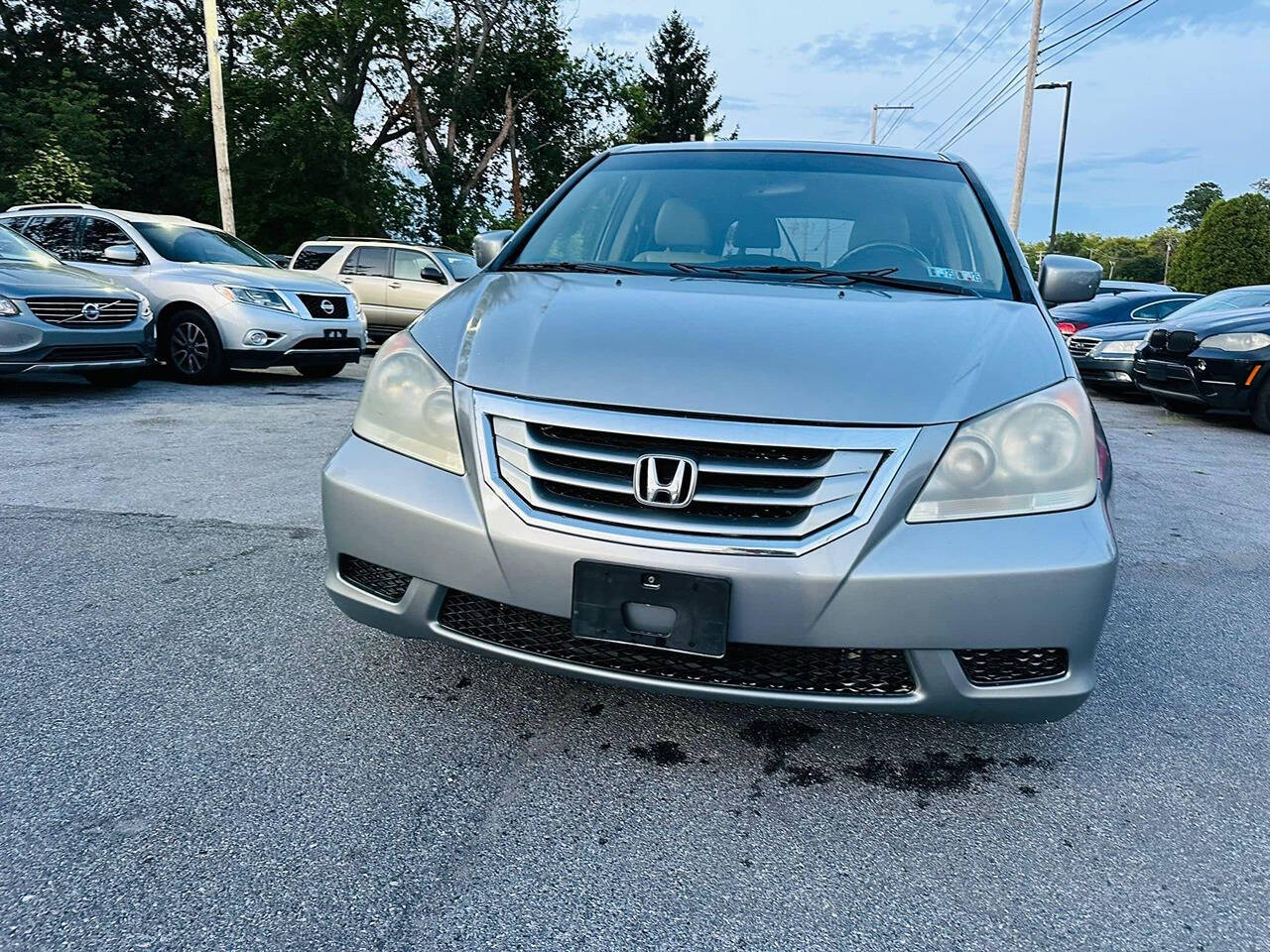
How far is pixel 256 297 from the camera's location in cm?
848

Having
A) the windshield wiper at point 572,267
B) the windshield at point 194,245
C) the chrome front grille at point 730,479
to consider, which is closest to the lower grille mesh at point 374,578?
the chrome front grille at point 730,479

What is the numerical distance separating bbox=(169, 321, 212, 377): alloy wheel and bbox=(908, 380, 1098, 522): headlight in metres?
7.99

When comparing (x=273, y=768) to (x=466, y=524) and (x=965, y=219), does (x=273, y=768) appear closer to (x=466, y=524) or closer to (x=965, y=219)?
(x=466, y=524)

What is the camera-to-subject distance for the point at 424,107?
88.4 feet

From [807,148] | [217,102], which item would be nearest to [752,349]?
[807,148]

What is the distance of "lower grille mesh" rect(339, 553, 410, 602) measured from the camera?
7.13 feet

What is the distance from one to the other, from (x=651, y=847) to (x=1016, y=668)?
86 cm

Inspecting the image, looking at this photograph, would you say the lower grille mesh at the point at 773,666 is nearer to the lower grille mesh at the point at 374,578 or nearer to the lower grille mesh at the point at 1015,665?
the lower grille mesh at the point at 1015,665

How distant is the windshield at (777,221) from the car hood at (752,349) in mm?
329

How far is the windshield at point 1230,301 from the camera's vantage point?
9742 mm

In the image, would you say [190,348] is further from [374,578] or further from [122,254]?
[374,578]

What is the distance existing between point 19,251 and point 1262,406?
10.8m

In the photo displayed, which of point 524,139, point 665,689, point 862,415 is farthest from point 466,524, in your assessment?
point 524,139

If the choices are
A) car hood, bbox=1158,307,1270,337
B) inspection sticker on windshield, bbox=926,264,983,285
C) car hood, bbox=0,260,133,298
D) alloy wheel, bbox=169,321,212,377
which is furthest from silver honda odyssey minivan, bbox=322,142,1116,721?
car hood, bbox=1158,307,1270,337
